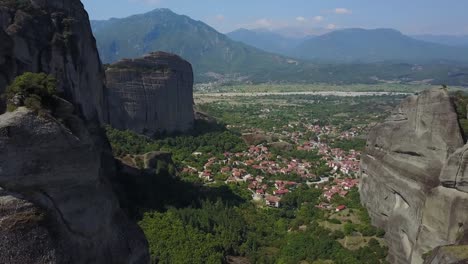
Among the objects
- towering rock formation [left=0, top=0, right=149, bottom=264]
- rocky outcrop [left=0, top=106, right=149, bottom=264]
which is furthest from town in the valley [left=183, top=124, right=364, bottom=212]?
rocky outcrop [left=0, top=106, right=149, bottom=264]

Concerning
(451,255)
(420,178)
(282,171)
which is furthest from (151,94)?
(451,255)

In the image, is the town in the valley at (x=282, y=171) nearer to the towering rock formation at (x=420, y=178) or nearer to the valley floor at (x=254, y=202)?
the valley floor at (x=254, y=202)

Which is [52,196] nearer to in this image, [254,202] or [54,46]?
[54,46]

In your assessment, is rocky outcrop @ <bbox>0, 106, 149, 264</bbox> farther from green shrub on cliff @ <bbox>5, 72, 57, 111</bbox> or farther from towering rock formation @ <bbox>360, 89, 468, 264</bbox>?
towering rock formation @ <bbox>360, 89, 468, 264</bbox>

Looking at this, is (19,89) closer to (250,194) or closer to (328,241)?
(328,241)

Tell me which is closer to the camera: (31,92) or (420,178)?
(31,92)

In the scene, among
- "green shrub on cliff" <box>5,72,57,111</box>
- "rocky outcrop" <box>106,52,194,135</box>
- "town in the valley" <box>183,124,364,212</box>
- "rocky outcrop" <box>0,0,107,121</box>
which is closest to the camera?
"green shrub on cliff" <box>5,72,57,111</box>

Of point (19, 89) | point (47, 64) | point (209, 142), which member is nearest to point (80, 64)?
point (47, 64)
